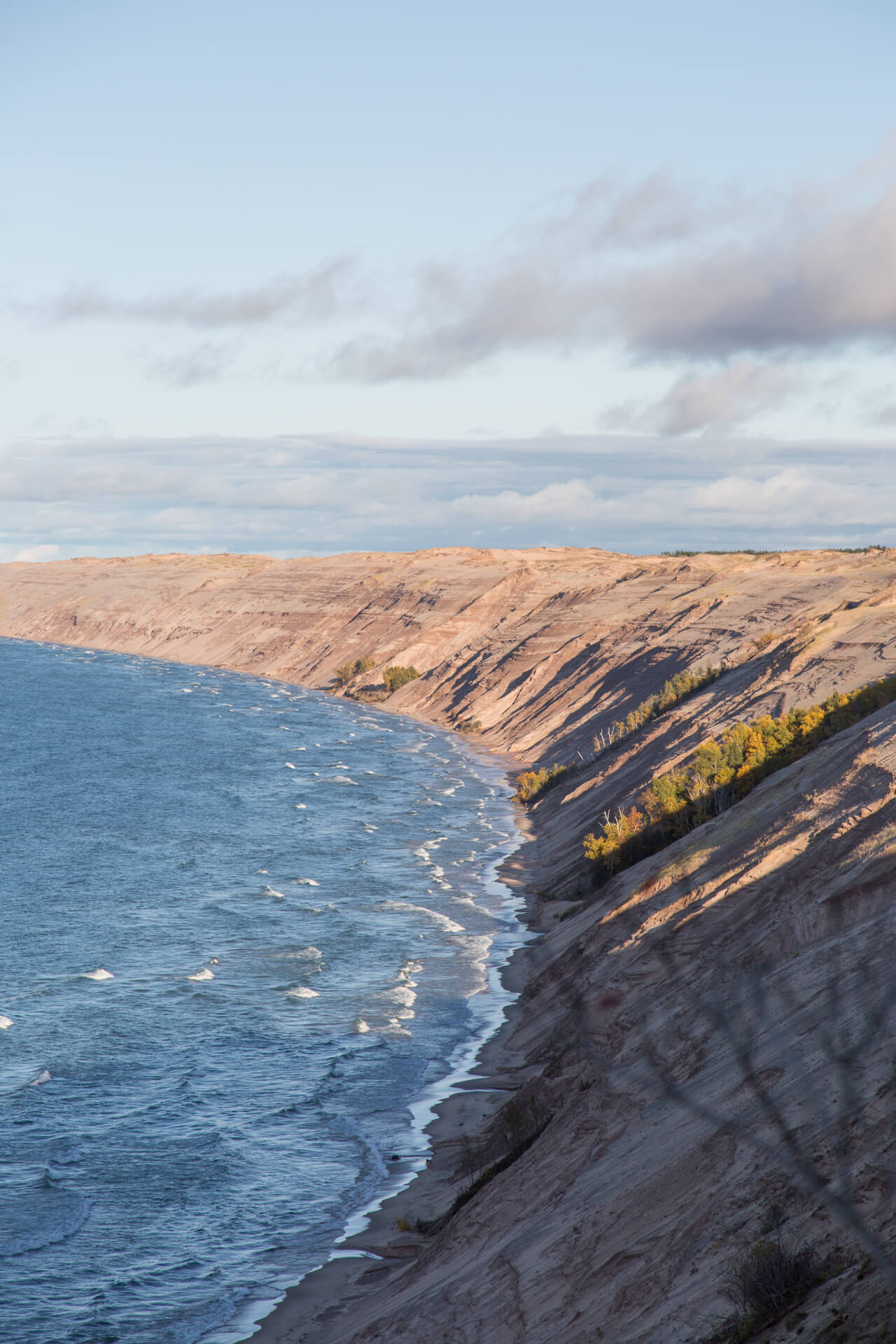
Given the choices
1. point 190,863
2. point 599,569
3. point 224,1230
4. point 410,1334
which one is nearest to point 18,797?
point 190,863

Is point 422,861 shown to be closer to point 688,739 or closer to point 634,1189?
point 688,739

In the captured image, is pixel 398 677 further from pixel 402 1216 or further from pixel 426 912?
pixel 402 1216

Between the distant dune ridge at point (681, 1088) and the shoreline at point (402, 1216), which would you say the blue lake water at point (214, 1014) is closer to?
the shoreline at point (402, 1216)

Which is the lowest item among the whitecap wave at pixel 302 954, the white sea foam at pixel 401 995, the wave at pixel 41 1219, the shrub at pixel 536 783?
the wave at pixel 41 1219

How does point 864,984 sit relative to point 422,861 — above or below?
below

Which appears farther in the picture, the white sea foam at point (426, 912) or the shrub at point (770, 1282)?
the white sea foam at point (426, 912)

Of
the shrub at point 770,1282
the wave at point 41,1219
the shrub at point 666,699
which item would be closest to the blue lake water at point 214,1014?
the wave at point 41,1219

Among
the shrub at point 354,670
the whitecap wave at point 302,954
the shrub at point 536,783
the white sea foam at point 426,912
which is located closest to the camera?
the whitecap wave at point 302,954

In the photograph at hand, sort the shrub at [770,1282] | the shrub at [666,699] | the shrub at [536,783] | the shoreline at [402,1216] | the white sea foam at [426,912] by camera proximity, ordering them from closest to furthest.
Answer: the shrub at [770,1282], the shoreline at [402,1216], the white sea foam at [426,912], the shrub at [536,783], the shrub at [666,699]
